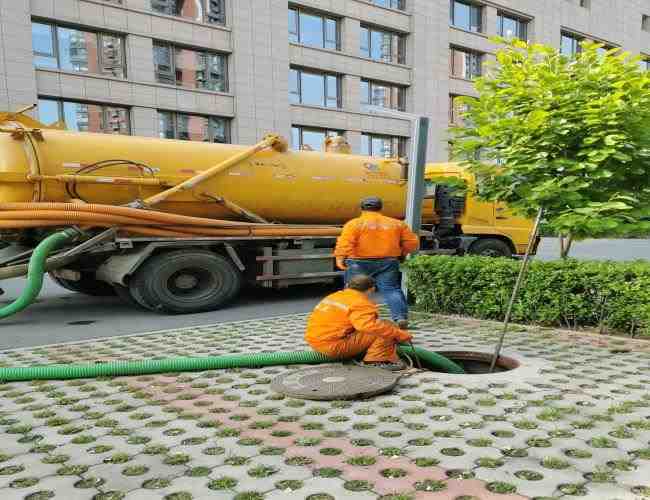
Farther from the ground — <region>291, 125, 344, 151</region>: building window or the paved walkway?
<region>291, 125, 344, 151</region>: building window

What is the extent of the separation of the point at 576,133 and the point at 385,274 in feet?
8.19

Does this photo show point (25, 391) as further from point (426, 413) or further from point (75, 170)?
point (75, 170)

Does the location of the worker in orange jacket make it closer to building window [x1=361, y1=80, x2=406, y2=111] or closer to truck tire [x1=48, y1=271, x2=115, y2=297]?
truck tire [x1=48, y1=271, x2=115, y2=297]

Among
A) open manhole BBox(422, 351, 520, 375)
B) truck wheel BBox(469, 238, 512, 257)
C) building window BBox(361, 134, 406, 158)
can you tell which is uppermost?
building window BBox(361, 134, 406, 158)

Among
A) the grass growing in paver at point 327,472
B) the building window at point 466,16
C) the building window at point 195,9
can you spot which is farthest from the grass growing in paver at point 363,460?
the building window at point 466,16

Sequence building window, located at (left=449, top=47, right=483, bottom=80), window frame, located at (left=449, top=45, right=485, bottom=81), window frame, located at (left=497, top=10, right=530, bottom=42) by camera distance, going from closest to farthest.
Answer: window frame, located at (left=449, top=45, right=485, bottom=81) → building window, located at (left=449, top=47, right=483, bottom=80) → window frame, located at (left=497, top=10, right=530, bottom=42)

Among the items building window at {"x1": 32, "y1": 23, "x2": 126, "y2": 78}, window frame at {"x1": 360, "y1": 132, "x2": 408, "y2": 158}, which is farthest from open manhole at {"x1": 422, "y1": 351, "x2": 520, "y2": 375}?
window frame at {"x1": 360, "y1": 132, "x2": 408, "y2": 158}

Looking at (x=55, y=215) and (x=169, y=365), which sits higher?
A: (x=55, y=215)

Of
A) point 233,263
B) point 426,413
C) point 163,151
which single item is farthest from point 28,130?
point 426,413

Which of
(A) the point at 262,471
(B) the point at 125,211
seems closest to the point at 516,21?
(B) the point at 125,211

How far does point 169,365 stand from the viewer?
189 inches

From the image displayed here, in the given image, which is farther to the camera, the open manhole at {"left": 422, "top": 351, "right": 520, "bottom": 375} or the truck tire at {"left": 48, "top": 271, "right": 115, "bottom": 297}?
the truck tire at {"left": 48, "top": 271, "right": 115, "bottom": 297}

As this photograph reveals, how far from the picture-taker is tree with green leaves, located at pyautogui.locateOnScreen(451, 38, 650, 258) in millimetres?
5746

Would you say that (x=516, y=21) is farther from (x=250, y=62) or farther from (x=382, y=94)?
(x=250, y=62)
